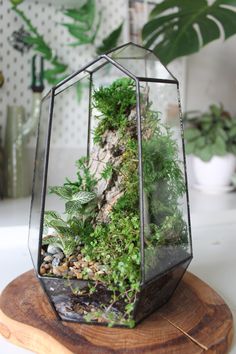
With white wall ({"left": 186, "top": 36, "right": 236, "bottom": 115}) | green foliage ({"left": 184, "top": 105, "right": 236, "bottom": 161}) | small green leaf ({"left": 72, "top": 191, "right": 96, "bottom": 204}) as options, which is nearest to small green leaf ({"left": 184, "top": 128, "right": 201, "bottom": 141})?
green foliage ({"left": 184, "top": 105, "right": 236, "bottom": 161})

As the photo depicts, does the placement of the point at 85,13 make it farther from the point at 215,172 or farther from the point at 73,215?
the point at 73,215

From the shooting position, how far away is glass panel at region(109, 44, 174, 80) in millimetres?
609

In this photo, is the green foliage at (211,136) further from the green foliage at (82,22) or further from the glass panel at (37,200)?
the glass panel at (37,200)

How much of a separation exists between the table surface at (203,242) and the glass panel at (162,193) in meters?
0.15

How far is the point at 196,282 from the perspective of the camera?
68cm

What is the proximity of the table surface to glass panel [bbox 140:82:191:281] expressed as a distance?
155 mm

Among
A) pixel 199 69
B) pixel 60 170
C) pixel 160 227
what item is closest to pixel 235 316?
pixel 160 227

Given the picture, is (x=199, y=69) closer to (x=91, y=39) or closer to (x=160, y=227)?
(x=91, y=39)

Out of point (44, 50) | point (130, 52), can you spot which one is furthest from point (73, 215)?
point (44, 50)

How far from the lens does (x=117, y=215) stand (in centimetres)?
55

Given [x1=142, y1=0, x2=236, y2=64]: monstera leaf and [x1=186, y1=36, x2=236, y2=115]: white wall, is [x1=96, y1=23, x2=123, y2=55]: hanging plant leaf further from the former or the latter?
[x1=186, y1=36, x2=236, y2=115]: white wall

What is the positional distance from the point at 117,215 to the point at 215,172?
3.22ft

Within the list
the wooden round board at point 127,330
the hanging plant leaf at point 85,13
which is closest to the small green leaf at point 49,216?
the wooden round board at point 127,330

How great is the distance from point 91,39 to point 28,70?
0.25 m
